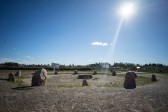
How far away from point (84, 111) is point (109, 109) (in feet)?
3.56

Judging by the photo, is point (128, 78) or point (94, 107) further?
point (128, 78)

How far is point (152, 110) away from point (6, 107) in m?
6.13

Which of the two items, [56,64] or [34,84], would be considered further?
[56,64]

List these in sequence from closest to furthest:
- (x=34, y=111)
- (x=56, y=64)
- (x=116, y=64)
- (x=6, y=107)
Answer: (x=34, y=111)
(x=6, y=107)
(x=56, y=64)
(x=116, y=64)

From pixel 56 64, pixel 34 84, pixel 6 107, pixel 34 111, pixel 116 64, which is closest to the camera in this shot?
pixel 34 111

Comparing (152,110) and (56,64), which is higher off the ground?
(56,64)

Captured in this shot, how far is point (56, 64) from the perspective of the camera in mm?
11930

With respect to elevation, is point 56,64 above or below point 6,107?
above

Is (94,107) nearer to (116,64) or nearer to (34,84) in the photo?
(34,84)

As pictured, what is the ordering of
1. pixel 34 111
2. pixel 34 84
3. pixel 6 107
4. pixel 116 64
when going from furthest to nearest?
pixel 116 64 → pixel 34 84 → pixel 6 107 → pixel 34 111

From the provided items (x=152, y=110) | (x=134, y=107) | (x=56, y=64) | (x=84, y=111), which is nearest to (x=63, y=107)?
(x=84, y=111)

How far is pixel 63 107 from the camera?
4656 mm

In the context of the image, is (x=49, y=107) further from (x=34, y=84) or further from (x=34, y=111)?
(x=34, y=84)

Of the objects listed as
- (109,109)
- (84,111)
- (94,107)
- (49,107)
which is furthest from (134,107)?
(49,107)
